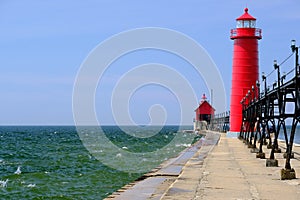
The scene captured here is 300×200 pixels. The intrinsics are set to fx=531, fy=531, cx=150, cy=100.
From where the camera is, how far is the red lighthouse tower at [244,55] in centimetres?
3586

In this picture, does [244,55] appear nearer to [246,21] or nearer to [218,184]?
[246,21]

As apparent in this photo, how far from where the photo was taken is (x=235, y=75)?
1431 inches

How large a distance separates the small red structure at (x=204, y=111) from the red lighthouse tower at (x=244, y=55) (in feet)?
132

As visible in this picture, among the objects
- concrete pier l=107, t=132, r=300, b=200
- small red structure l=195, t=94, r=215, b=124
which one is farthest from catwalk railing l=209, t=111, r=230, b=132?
concrete pier l=107, t=132, r=300, b=200

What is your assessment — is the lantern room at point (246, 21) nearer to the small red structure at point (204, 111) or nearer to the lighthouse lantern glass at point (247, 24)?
the lighthouse lantern glass at point (247, 24)

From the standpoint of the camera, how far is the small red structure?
7788 centimetres

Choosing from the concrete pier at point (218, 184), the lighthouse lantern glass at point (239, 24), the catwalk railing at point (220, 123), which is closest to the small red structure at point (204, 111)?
the catwalk railing at point (220, 123)

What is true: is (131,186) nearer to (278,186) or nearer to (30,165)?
(278,186)

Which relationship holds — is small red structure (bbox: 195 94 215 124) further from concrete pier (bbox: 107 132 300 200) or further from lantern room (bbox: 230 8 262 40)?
concrete pier (bbox: 107 132 300 200)

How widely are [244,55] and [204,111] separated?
1677 inches

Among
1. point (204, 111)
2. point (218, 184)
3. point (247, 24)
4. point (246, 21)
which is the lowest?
point (218, 184)

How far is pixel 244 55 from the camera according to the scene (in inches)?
1412

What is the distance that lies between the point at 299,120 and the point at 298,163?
4.25m

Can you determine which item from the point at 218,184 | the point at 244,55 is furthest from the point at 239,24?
the point at 218,184
